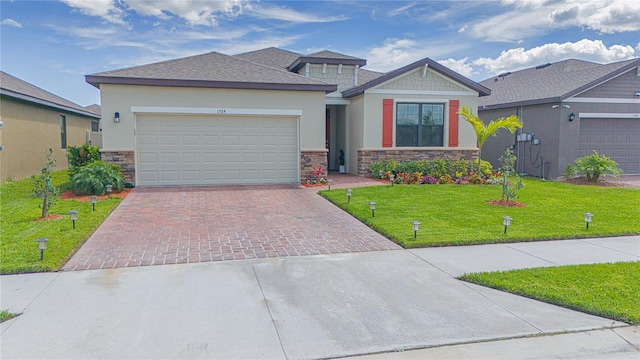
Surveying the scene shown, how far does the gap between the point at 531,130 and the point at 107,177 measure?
15.4 metres

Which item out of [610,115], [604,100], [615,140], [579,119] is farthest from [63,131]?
[615,140]

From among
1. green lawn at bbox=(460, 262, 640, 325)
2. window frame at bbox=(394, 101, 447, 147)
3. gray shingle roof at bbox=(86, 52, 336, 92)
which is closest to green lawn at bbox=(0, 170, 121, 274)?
gray shingle roof at bbox=(86, 52, 336, 92)

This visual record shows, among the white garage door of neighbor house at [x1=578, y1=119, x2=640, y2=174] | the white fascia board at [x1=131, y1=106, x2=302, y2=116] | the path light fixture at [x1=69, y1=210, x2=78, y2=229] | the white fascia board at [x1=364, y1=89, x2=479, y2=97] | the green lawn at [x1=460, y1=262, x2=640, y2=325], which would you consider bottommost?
the green lawn at [x1=460, y1=262, x2=640, y2=325]

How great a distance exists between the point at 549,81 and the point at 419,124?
681 cm

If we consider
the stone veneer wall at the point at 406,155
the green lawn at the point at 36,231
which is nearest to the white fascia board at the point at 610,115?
the stone veneer wall at the point at 406,155

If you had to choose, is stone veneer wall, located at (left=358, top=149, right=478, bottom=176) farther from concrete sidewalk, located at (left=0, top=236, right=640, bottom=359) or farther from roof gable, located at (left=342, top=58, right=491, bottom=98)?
concrete sidewalk, located at (left=0, top=236, right=640, bottom=359)

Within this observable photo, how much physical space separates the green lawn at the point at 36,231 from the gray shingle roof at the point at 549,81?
15356mm

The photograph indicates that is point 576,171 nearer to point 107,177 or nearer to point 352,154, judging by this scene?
point 352,154

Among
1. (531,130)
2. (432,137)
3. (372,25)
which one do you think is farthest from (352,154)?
(531,130)

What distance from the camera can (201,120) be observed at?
45.2ft

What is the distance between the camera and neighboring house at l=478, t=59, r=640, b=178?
53.4 feet

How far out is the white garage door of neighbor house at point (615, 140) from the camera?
16.8 m

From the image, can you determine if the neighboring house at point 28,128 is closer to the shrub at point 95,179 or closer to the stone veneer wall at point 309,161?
the shrub at point 95,179

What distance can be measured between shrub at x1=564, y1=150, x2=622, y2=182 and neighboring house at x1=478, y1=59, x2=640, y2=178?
3.66 feet
